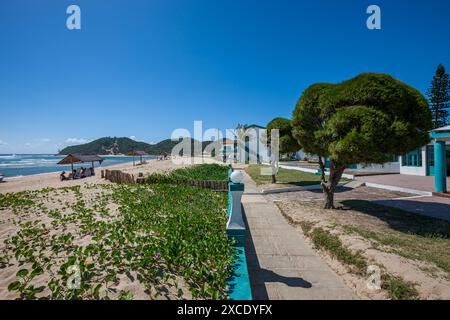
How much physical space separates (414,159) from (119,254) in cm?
2096

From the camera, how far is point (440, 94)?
3491 centimetres

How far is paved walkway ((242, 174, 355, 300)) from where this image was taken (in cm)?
344

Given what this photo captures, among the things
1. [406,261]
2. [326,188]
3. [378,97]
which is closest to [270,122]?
[326,188]

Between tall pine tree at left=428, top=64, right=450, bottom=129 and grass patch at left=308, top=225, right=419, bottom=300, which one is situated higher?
tall pine tree at left=428, top=64, right=450, bottom=129

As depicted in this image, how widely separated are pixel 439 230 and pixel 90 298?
292 inches

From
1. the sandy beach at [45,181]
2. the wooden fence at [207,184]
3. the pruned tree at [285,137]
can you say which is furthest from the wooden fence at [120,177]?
the pruned tree at [285,137]

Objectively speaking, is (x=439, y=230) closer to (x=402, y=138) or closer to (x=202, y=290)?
(x=402, y=138)

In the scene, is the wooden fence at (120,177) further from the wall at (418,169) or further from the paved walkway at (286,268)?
the wall at (418,169)

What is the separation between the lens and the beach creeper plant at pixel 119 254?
274cm

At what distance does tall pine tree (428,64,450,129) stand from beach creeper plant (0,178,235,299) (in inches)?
1755

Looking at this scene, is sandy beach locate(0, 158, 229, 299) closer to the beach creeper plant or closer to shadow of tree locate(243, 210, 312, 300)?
the beach creeper plant

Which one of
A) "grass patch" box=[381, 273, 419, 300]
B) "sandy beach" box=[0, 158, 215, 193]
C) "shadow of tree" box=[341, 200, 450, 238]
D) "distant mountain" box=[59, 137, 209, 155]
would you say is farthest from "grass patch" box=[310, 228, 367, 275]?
"distant mountain" box=[59, 137, 209, 155]

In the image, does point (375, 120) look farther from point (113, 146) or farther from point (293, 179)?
point (113, 146)

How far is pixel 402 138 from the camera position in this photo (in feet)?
19.0
